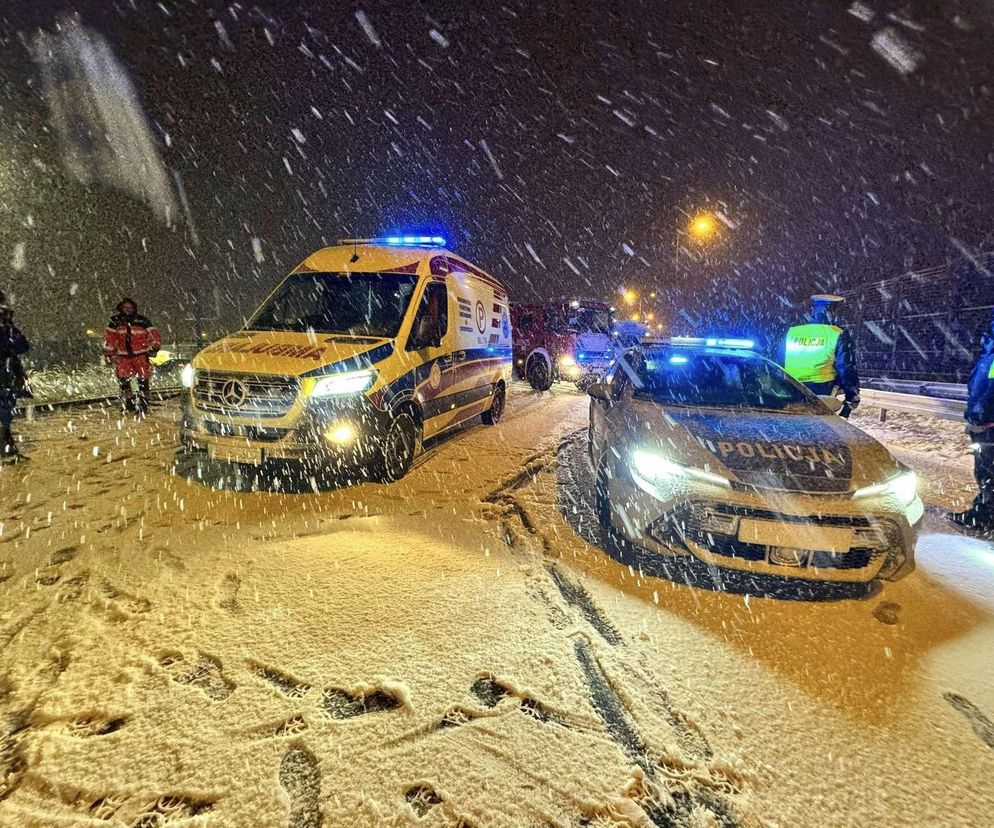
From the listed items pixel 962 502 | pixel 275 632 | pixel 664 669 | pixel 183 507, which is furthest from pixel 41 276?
pixel 962 502

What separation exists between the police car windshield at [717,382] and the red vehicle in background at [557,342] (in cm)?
937

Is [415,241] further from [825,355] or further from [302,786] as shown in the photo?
[302,786]

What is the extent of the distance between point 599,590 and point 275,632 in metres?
1.80

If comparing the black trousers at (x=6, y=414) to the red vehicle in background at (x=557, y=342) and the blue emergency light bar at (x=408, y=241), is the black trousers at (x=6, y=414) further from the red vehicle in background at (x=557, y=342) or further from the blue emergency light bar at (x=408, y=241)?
the red vehicle in background at (x=557, y=342)

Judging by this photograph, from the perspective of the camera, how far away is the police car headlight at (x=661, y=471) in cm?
282

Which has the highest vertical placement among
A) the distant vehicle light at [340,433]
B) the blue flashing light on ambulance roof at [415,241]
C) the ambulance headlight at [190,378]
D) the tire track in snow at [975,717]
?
the blue flashing light on ambulance roof at [415,241]

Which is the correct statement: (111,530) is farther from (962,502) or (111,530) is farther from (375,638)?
(962,502)

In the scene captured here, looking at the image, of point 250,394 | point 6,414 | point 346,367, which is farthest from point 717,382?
point 6,414

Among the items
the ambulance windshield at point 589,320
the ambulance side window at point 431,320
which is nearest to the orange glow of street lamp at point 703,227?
the ambulance windshield at point 589,320

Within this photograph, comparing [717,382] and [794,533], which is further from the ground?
[717,382]

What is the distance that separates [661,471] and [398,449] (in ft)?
9.04

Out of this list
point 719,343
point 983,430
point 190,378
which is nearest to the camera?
point 983,430

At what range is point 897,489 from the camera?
9.21 feet

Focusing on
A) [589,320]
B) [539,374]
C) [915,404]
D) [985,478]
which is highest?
[589,320]
